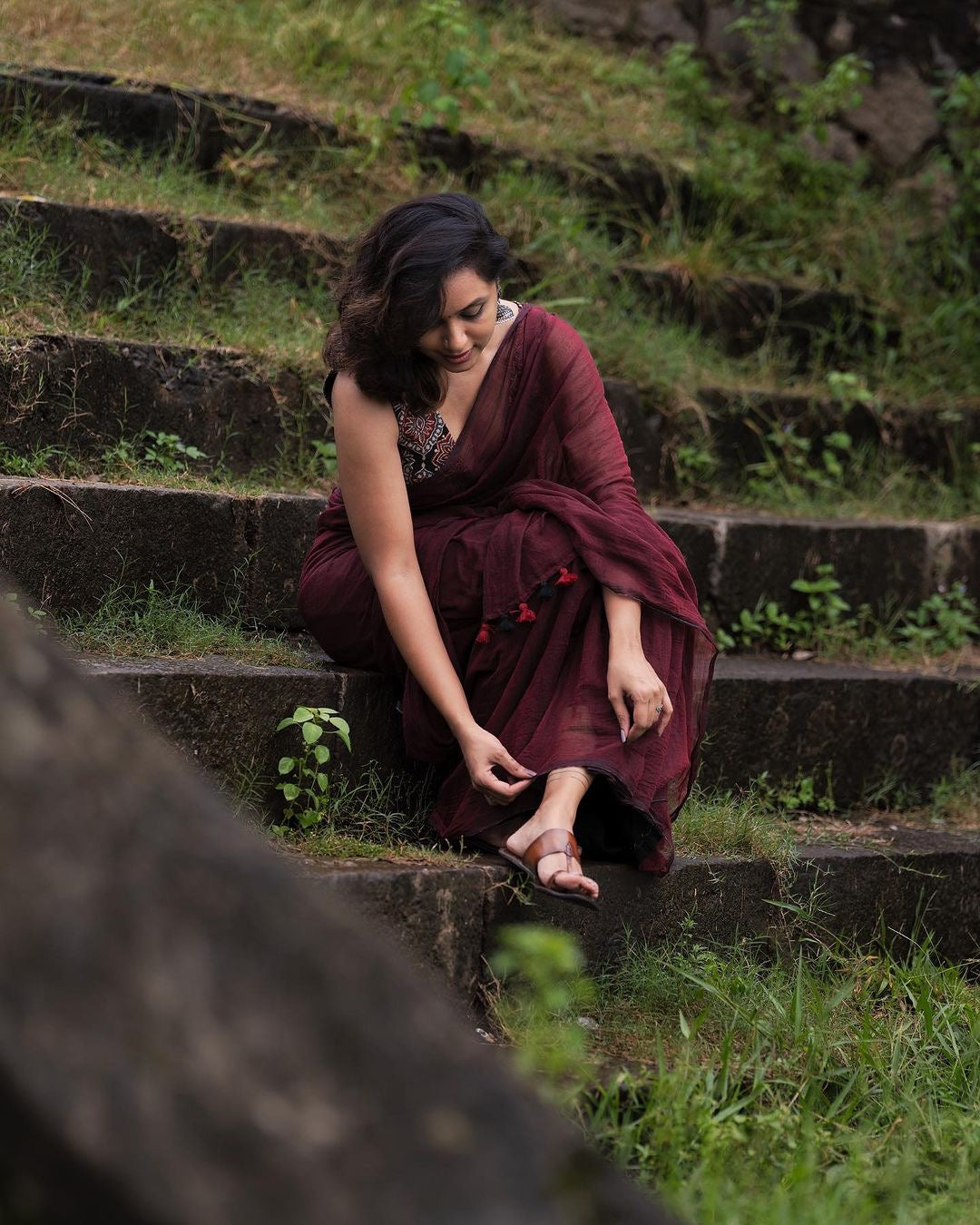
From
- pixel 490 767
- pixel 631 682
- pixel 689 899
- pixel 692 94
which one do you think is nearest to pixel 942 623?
pixel 689 899

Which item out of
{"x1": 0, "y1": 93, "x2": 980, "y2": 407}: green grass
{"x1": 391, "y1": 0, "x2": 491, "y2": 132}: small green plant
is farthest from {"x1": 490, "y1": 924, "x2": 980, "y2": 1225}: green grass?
{"x1": 391, "y1": 0, "x2": 491, "y2": 132}: small green plant

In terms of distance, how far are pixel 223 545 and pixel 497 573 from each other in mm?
769

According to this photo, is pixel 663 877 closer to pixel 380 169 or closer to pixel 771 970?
pixel 771 970

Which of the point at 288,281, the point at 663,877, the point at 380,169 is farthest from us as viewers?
the point at 380,169

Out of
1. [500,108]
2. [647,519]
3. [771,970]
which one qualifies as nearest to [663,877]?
[771,970]

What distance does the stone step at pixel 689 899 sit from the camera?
2332 mm

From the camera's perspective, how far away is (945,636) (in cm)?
436

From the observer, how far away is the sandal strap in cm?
247

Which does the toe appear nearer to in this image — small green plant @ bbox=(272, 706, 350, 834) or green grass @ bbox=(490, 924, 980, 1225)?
green grass @ bbox=(490, 924, 980, 1225)

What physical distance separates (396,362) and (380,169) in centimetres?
232

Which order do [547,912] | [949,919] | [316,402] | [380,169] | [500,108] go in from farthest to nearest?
[500,108] < [380,169] < [316,402] < [949,919] < [547,912]

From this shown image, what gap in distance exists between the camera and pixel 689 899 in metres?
2.78

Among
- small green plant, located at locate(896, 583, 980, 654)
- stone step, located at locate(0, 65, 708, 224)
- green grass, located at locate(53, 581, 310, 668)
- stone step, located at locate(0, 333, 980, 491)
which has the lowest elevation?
small green plant, located at locate(896, 583, 980, 654)

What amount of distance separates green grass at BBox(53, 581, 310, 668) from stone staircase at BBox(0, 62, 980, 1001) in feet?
0.15
